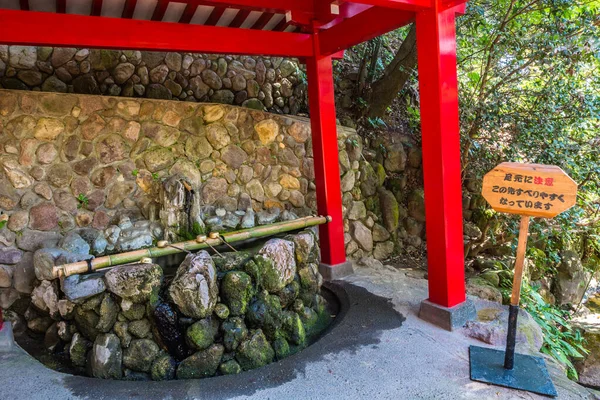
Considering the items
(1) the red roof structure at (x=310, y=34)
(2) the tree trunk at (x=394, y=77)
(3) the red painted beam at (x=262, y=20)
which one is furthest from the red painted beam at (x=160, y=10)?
(2) the tree trunk at (x=394, y=77)

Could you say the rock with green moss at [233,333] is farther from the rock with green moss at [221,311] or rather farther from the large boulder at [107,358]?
the large boulder at [107,358]

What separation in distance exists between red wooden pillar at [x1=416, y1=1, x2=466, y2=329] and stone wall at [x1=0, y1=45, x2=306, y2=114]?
2802 mm

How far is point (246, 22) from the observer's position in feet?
13.9

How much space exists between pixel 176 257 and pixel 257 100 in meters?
2.57

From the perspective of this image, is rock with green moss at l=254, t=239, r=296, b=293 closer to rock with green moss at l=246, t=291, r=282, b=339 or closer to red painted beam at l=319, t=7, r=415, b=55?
rock with green moss at l=246, t=291, r=282, b=339

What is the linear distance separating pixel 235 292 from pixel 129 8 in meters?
2.70

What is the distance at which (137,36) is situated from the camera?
3625 mm

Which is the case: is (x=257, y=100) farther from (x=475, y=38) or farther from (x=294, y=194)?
(x=475, y=38)

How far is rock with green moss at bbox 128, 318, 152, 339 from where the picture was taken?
307cm

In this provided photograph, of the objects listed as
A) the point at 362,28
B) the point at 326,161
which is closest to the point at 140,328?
the point at 326,161

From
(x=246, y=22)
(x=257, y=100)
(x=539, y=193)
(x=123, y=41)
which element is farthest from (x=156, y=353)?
(x=257, y=100)

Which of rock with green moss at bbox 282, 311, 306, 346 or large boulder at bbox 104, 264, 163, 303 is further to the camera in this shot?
rock with green moss at bbox 282, 311, 306, 346

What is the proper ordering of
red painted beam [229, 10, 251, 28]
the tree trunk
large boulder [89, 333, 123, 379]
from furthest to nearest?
1. the tree trunk
2. red painted beam [229, 10, 251, 28]
3. large boulder [89, 333, 123, 379]

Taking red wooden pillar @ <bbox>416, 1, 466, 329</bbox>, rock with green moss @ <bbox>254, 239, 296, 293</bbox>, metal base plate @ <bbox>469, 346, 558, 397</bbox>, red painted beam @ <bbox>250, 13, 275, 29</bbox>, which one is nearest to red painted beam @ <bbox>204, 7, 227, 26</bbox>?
red painted beam @ <bbox>250, 13, 275, 29</bbox>
